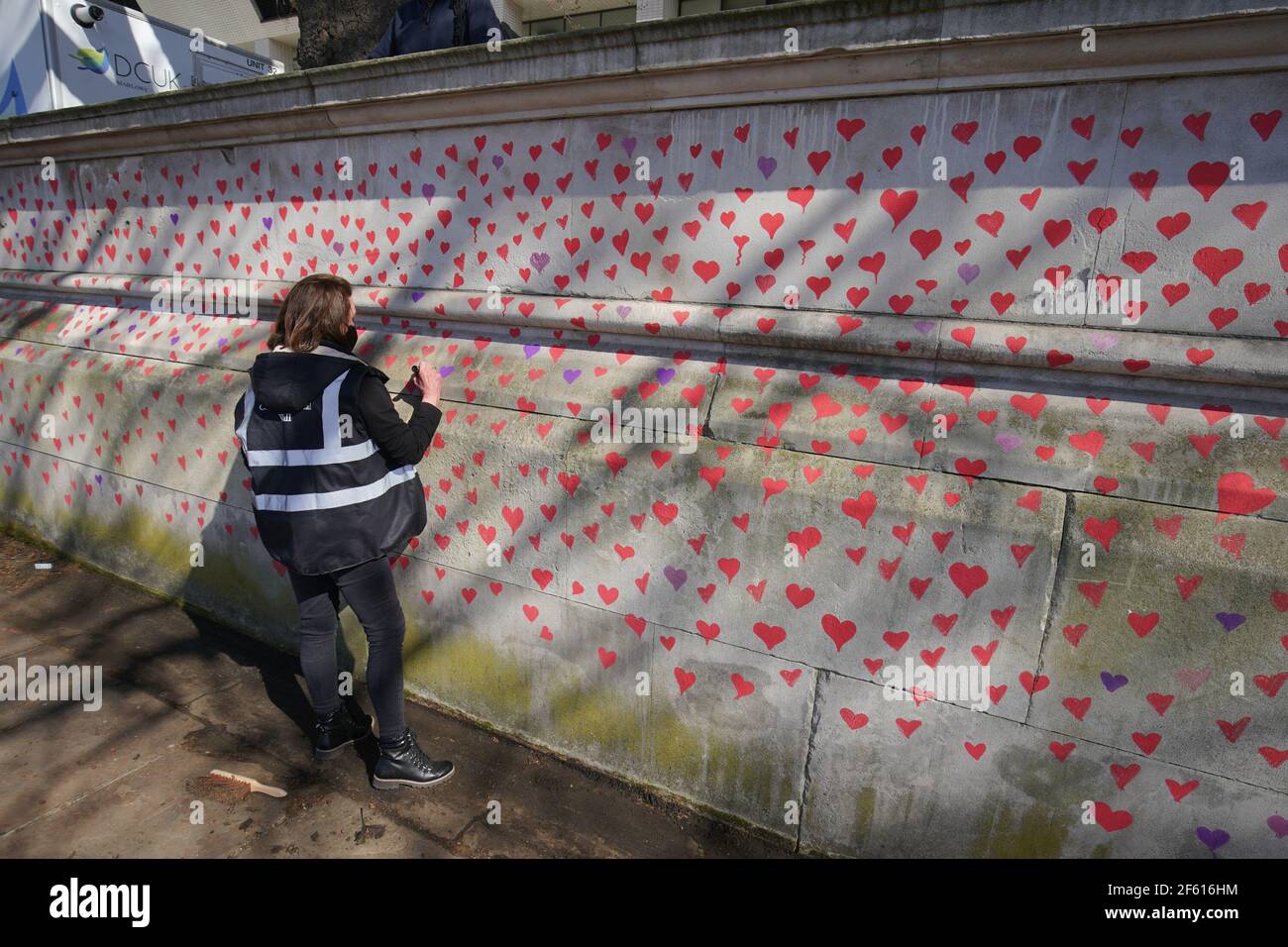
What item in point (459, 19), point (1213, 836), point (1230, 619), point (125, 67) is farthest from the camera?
point (125, 67)

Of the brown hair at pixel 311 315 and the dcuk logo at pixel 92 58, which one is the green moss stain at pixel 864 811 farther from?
the dcuk logo at pixel 92 58

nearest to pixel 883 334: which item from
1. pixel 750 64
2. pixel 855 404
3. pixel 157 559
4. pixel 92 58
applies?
pixel 855 404

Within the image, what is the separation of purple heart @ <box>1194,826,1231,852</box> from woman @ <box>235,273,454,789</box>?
2.86m

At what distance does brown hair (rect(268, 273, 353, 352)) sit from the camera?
2738mm

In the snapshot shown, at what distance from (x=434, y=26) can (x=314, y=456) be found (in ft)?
8.85

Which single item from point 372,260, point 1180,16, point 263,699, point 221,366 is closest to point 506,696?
point 263,699

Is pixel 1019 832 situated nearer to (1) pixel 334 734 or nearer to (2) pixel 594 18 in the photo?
(1) pixel 334 734

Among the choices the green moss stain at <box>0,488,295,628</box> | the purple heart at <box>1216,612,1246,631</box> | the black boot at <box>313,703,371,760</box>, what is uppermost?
the purple heart at <box>1216,612,1246,631</box>

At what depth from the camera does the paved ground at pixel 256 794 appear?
283 cm

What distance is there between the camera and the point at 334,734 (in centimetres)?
330

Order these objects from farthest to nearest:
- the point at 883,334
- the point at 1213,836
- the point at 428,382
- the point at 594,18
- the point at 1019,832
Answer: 1. the point at 594,18
2. the point at 428,382
3. the point at 883,334
4. the point at 1019,832
5. the point at 1213,836

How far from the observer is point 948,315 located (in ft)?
8.38

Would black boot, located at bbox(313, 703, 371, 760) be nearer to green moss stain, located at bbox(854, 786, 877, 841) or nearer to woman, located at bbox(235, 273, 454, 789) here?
woman, located at bbox(235, 273, 454, 789)

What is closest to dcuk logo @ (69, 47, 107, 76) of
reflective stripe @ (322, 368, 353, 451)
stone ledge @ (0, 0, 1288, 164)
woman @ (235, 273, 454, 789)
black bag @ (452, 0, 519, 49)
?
stone ledge @ (0, 0, 1288, 164)
